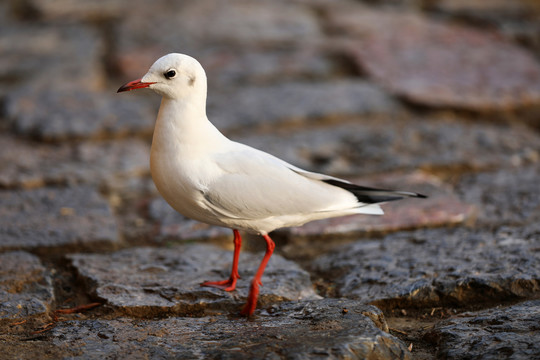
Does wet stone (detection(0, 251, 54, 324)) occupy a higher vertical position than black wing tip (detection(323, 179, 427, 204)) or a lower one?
lower

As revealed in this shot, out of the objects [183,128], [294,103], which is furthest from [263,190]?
[294,103]

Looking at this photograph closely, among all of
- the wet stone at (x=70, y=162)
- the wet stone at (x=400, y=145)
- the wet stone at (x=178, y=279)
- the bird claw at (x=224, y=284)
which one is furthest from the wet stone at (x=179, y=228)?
the wet stone at (x=400, y=145)

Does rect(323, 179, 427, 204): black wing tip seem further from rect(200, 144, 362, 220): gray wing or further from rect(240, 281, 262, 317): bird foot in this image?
rect(240, 281, 262, 317): bird foot

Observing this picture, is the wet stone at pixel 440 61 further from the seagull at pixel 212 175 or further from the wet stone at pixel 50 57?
the seagull at pixel 212 175

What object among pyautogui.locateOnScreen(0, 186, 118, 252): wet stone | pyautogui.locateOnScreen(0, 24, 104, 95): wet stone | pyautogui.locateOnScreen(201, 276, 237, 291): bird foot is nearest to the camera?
pyautogui.locateOnScreen(201, 276, 237, 291): bird foot

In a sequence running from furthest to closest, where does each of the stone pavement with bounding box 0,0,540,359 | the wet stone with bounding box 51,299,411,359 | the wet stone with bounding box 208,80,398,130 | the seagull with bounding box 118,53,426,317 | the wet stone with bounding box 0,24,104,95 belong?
the wet stone with bounding box 0,24,104,95 → the wet stone with bounding box 208,80,398,130 → the seagull with bounding box 118,53,426,317 → the stone pavement with bounding box 0,0,540,359 → the wet stone with bounding box 51,299,411,359

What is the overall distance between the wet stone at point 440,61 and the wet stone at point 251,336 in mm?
2846

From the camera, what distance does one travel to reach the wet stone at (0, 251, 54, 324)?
2.37 metres

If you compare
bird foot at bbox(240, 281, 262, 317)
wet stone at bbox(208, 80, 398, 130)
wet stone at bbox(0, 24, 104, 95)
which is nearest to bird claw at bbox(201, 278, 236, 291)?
bird foot at bbox(240, 281, 262, 317)

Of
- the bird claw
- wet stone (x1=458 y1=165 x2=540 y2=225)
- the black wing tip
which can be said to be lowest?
the bird claw

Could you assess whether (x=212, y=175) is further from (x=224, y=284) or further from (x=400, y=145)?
(x=400, y=145)

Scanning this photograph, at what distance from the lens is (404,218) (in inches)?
132

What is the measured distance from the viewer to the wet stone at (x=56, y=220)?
307 cm

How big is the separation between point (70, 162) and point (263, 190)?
1862 mm
